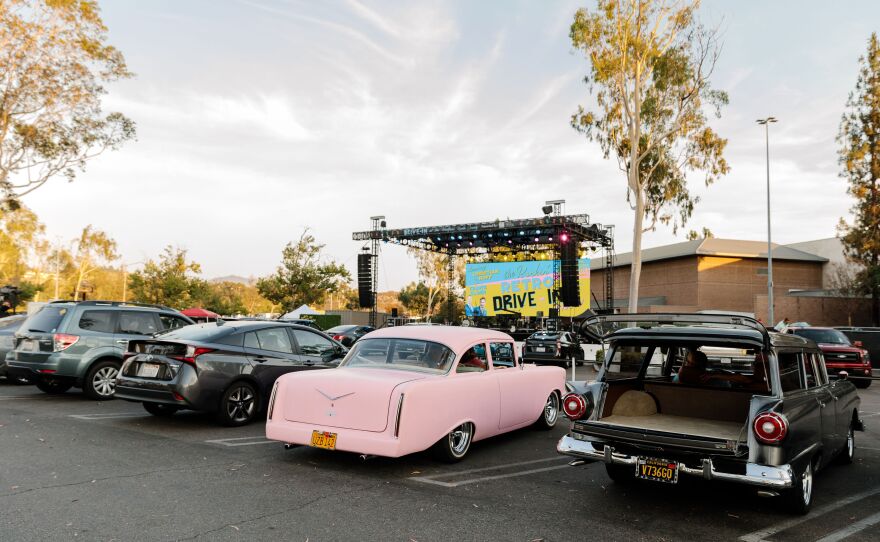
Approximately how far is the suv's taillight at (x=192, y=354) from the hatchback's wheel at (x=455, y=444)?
3492 mm

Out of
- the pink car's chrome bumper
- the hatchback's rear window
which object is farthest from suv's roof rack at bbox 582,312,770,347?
the hatchback's rear window

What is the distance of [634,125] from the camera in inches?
1073

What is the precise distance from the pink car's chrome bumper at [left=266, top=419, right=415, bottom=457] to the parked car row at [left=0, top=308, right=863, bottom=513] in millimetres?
13

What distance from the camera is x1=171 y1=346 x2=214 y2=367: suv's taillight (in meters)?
7.70

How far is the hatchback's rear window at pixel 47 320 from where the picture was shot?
1004 centimetres

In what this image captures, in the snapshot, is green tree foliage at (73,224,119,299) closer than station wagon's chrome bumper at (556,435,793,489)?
No

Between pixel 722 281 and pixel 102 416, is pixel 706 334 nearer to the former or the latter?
pixel 102 416

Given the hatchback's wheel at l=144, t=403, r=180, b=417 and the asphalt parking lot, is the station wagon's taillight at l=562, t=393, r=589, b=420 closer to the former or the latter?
the asphalt parking lot

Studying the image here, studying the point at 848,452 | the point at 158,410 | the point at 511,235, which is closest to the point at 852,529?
the point at 848,452

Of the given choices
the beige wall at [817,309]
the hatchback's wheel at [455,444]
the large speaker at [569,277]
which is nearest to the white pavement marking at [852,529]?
the hatchback's wheel at [455,444]

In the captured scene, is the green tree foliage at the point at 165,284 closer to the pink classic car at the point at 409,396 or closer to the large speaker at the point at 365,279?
the large speaker at the point at 365,279

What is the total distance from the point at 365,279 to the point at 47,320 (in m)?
26.0

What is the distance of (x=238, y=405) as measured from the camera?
26.9 feet

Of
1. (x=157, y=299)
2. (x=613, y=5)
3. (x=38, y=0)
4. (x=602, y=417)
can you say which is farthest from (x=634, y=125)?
(x=157, y=299)
